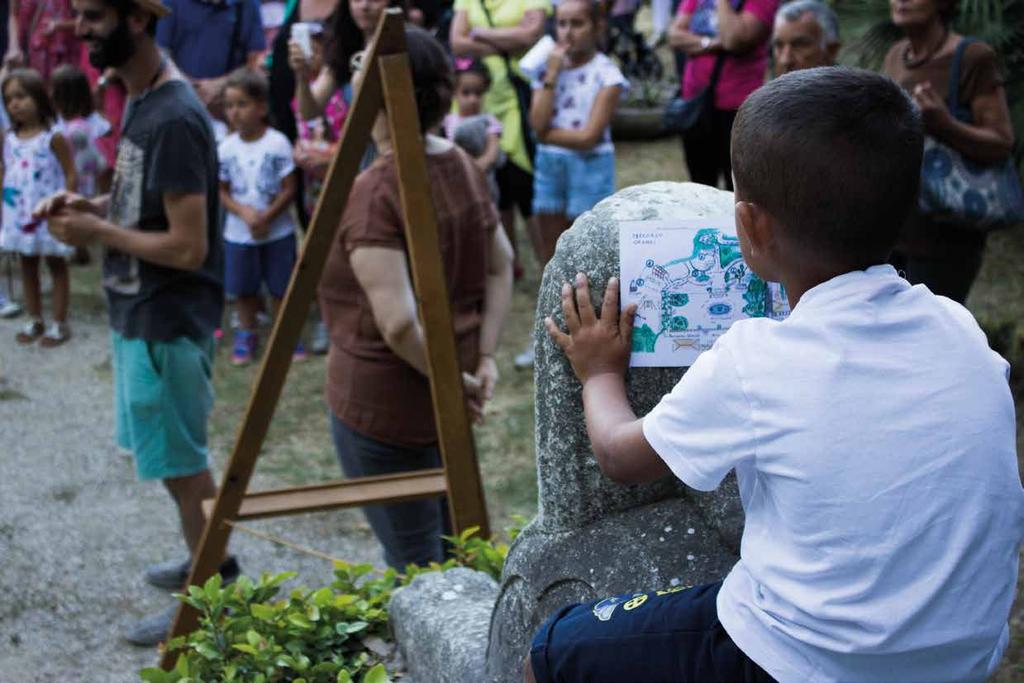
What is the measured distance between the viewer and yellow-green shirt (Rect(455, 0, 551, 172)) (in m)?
6.61

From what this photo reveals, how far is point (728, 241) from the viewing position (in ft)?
6.58

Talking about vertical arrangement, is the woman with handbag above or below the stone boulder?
below

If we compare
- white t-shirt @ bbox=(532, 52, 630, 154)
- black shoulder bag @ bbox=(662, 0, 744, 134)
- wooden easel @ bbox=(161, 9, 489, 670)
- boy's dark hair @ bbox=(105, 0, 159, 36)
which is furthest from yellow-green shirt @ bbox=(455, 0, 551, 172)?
wooden easel @ bbox=(161, 9, 489, 670)

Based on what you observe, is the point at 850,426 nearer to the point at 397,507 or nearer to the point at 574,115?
the point at 397,507

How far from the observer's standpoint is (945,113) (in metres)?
3.89

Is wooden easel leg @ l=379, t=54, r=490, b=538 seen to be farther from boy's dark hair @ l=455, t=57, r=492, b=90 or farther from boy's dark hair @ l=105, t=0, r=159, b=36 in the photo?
boy's dark hair @ l=455, t=57, r=492, b=90

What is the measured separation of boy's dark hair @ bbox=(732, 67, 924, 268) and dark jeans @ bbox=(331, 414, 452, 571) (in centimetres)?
205

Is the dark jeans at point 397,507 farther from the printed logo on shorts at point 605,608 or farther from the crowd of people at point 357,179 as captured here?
the printed logo on shorts at point 605,608

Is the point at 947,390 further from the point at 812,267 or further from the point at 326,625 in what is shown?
the point at 326,625

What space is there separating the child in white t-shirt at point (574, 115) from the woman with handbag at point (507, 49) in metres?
0.47

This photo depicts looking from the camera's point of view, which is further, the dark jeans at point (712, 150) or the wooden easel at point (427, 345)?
the dark jeans at point (712, 150)

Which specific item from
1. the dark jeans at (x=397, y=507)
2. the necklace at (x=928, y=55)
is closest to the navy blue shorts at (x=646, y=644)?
the dark jeans at (x=397, y=507)

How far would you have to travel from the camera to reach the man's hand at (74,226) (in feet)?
11.8

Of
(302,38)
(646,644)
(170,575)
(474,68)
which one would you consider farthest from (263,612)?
(474,68)
